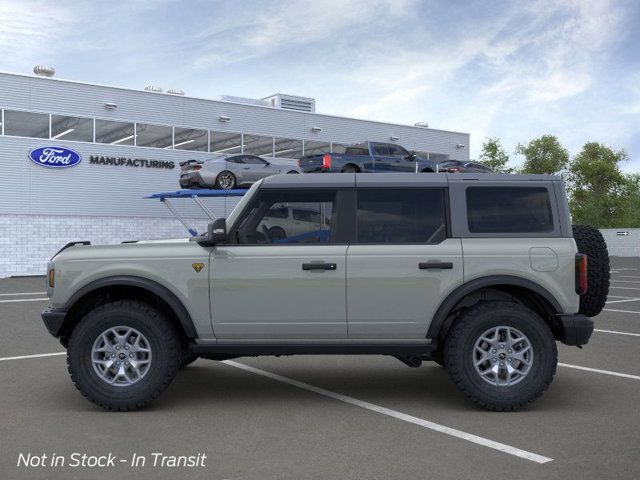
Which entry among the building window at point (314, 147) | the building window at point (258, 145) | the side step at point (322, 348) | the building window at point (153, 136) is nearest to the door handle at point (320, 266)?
the side step at point (322, 348)

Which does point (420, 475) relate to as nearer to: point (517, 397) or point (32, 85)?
point (517, 397)

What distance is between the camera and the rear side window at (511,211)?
20.4 feet

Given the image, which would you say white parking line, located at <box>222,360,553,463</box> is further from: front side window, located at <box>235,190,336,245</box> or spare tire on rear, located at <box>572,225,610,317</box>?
spare tire on rear, located at <box>572,225,610,317</box>

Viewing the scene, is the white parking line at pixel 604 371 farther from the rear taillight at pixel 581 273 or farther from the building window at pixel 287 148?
the building window at pixel 287 148

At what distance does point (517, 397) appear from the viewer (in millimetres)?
5965

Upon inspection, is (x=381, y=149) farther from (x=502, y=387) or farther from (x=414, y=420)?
(x=414, y=420)

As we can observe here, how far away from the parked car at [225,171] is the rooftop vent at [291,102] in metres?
13.8

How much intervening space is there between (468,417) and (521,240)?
5.10 ft

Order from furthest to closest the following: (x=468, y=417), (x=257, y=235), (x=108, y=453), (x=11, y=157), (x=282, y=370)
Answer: (x=11, y=157) → (x=282, y=370) → (x=257, y=235) → (x=468, y=417) → (x=108, y=453)

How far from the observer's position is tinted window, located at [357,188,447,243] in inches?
243

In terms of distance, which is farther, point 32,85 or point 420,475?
point 32,85

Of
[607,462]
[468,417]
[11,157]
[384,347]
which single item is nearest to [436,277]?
[384,347]

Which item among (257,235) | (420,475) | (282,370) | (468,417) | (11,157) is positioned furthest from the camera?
(11,157)

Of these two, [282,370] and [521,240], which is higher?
[521,240]
